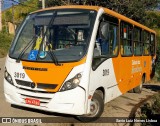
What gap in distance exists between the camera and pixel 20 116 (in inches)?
276

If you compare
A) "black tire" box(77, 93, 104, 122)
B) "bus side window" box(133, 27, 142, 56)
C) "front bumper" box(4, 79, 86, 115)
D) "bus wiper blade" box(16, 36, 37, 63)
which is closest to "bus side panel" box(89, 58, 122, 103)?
"black tire" box(77, 93, 104, 122)

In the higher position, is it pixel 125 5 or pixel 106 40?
pixel 125 5

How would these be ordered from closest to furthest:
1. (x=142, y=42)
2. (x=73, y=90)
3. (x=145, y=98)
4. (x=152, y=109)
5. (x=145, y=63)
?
(x=73, y=90)
(x=152, y=109)
(x=145, y=98)
(x=142, y=42)
(x=145, y=63)

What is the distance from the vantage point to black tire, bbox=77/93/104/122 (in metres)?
6.83

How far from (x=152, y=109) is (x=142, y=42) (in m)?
3.89

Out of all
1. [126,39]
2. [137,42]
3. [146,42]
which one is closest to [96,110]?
[126,39]

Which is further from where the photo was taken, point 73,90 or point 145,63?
point 145,63

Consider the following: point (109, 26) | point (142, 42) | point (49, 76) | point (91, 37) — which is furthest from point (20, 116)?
point (142, 42)

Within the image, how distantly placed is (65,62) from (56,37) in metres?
0.82

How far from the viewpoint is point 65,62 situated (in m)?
6.26

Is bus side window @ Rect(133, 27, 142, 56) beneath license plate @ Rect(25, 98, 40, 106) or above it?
above

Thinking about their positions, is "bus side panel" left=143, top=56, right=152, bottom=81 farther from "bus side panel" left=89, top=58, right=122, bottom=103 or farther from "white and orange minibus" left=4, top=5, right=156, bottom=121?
"white and orange minibus" left=4, top=5, right=156, bottom=121

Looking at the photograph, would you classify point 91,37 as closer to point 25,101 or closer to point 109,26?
point 109,26

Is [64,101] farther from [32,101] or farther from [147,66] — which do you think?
[147,66]
